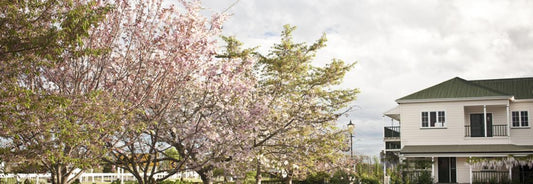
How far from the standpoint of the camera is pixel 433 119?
30.1m

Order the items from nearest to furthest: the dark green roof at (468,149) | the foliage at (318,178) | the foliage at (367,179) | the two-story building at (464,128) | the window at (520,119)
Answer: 1. the foliage at (318,178)
2. the dark green roof at (468,149)
3. the foliage at (367,179)
4. the two-story building at (464,128)
5. the window at (520,119)

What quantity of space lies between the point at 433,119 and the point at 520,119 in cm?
497

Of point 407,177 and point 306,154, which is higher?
point 306,154

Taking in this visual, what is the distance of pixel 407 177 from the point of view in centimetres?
2861

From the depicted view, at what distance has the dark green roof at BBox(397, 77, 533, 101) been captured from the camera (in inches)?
1170

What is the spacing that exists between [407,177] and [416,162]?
1173 mm

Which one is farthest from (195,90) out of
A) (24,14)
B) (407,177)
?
(407,177)

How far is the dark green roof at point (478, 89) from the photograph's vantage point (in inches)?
1170

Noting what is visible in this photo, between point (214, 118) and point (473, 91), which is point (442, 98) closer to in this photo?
point (473, 91)

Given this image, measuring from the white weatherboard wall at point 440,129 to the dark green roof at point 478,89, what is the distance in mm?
448

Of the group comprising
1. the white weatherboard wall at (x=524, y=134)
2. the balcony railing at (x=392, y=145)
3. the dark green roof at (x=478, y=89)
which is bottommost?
the balcony railing at (x=392, y=145)

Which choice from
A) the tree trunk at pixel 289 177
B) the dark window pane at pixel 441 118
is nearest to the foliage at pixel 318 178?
the tree trunk at pixel 289 177

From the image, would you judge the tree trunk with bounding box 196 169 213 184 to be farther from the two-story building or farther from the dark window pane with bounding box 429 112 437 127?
the dark window pane with bounding box 429 112 437 127

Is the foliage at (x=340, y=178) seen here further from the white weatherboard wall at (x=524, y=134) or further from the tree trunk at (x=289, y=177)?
the white weatherboard wall at (x=524, y=134)
